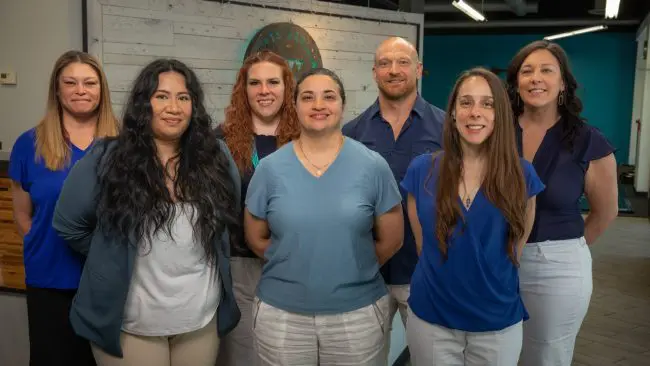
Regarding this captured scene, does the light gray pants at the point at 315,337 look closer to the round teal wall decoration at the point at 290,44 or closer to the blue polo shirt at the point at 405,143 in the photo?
the blue polo shirt at the point at 405,143

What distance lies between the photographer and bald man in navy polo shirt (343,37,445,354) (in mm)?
2490

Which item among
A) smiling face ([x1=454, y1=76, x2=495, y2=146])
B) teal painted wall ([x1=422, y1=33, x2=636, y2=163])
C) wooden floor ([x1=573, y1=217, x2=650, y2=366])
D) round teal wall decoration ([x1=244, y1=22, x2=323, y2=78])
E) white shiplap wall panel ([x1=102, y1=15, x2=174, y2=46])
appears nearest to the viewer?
smiling face ([x1=454, y1=76, x2=495, y2=146])

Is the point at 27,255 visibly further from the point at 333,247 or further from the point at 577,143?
the point at 577,143

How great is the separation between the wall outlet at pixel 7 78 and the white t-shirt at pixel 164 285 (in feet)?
9.77

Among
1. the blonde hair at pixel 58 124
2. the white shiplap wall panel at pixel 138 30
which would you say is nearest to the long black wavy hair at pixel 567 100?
the blonde hair at pixel 58 124

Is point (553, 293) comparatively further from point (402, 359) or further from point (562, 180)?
point (402, 359)

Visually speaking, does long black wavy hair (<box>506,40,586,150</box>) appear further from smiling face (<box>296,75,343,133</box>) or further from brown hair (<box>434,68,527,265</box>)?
smiling face (<box>296,75,343,133</box>)

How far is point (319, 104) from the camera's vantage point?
6.40 ft

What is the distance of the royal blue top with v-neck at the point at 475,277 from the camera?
1.82 m

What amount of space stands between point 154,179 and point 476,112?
3.43ft

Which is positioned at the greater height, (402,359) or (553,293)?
(553,293)

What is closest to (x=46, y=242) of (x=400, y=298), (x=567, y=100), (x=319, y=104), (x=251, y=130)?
(x=251, y=130)

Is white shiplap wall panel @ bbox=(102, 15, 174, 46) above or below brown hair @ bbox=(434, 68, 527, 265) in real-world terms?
above

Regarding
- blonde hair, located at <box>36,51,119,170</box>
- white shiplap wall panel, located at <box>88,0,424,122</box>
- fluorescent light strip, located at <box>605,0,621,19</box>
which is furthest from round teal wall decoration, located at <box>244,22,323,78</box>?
fluorescent light strip, located at <box>605,0,621,19</box>
